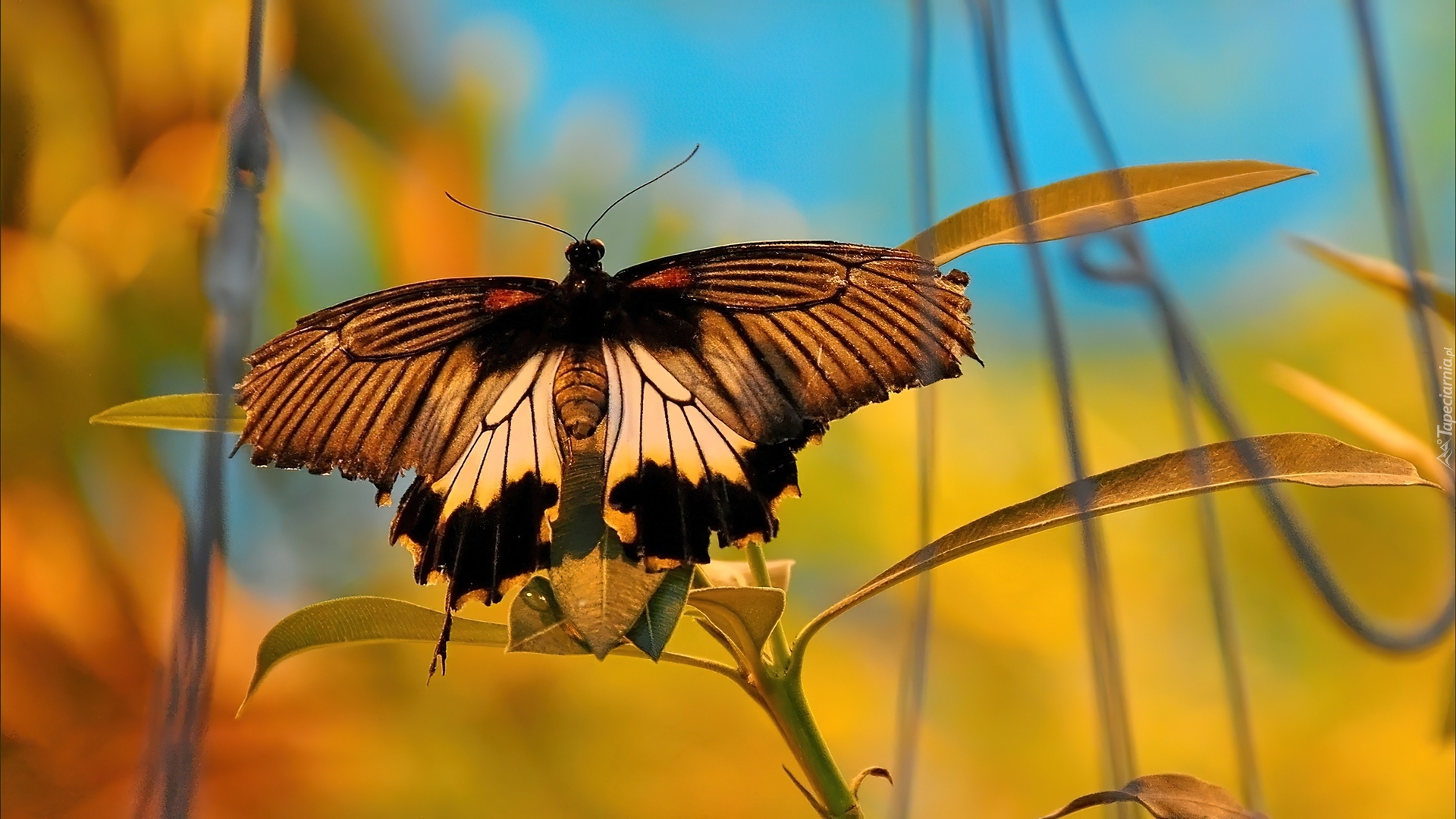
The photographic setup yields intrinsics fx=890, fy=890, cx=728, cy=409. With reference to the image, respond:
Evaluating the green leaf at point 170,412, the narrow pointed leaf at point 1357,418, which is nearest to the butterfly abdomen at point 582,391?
the green leaf at point 170,412

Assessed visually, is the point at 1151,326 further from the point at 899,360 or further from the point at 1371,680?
the point at 899,360

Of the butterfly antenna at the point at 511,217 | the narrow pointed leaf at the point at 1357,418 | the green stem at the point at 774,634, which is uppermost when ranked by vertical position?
the butterfly antenna at the point at 511,217

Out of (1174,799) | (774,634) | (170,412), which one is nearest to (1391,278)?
(1174,799)

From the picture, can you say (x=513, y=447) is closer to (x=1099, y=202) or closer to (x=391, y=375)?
(x=391, y=375)

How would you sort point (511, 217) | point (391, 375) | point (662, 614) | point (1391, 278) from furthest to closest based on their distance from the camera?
1. point (511, 217)
2. point (1391, 278)
3. point (391, 375)
4. point (662, 614)

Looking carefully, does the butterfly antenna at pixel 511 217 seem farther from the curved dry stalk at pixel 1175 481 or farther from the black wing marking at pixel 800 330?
the curved dry stalk at pixel 1175 481
